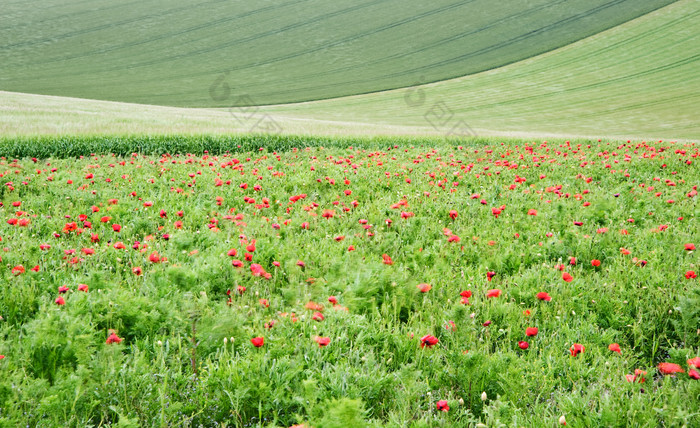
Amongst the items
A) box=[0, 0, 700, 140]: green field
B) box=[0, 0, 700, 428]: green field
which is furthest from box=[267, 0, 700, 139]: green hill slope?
box=[0, 0, 700, 428]: green field

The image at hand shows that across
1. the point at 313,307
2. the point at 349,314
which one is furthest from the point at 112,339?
the point at 349,314

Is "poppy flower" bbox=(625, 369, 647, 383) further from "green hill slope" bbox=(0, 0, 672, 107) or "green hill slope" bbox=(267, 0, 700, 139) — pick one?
"green hill slope" bbox=(0, 0, 672, 107)

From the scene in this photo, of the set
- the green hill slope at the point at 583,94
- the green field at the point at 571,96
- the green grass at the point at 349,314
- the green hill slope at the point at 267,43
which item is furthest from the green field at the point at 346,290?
the green hill slope at the point at 267,43

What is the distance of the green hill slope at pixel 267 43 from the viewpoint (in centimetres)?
4731

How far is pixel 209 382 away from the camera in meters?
2.14

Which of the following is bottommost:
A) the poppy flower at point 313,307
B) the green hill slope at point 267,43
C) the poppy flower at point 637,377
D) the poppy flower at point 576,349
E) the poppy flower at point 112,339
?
the poppy flower at point 637,377

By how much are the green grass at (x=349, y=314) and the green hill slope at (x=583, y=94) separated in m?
25.6

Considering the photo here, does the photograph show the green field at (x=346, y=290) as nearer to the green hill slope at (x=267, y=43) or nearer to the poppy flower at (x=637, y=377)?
the poppy flower at (x=637, y=377)

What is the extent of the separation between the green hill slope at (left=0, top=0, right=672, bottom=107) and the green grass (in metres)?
41.0

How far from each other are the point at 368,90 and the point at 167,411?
47303 mm

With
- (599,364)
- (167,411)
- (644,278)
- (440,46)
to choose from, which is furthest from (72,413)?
(440,46)

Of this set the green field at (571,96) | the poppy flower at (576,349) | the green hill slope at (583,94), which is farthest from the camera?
the green hill slope at (583,94)

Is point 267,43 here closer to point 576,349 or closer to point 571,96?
point 571,96

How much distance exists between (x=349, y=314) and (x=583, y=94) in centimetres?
4511
